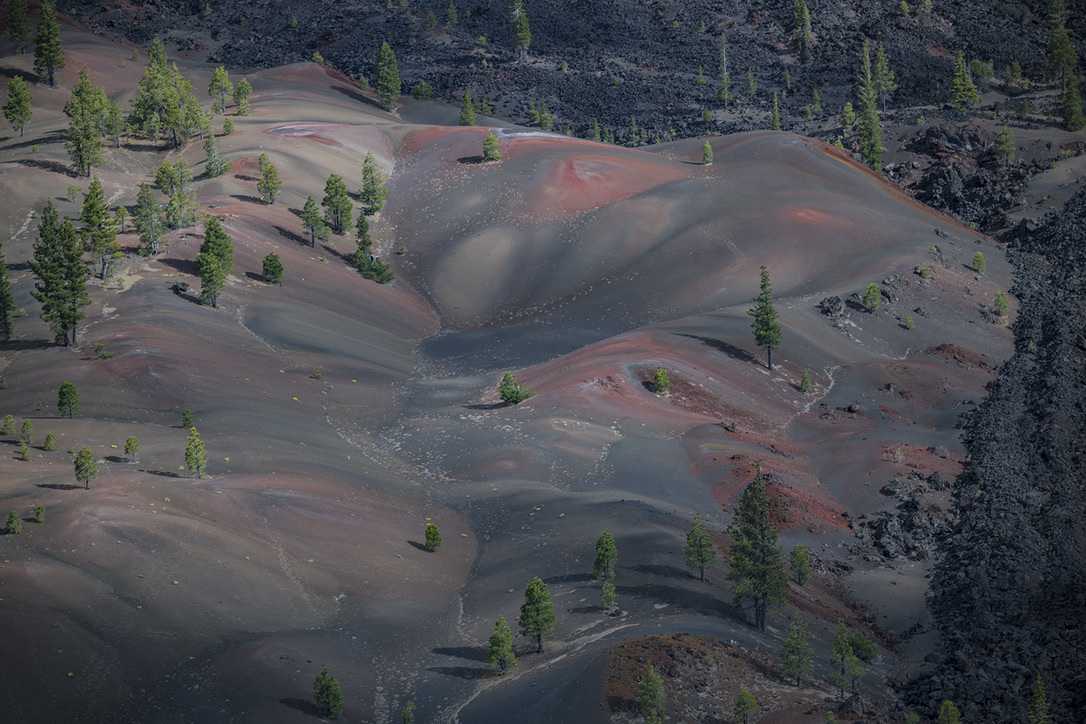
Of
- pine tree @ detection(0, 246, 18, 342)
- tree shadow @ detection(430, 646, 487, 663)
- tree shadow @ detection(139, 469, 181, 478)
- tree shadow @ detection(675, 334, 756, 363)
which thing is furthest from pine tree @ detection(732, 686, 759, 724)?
pine tree @ detection(0, 246, 18, 342)

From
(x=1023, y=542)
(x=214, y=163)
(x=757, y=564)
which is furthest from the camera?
(x=214, y=163)

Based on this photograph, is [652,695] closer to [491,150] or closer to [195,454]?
[195,454]

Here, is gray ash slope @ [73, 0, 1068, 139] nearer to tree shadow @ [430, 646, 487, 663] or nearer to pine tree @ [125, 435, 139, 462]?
pine tree @ [125, 435, 139, 462]

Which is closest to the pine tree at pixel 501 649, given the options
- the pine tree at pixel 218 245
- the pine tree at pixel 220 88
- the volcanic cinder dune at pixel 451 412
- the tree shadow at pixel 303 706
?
the volcanic cinder dune at pixel 451 412

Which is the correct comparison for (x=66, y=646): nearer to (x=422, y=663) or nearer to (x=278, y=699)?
(x=278, y=699)

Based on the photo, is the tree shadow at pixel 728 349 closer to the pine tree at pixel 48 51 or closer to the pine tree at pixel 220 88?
the pine tree at pixel 220 88

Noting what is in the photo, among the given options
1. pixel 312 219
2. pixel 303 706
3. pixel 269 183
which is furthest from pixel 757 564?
pixel 269 183

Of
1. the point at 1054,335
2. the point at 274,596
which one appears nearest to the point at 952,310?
the point at 1054,335
